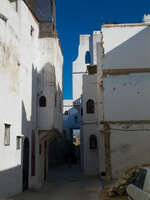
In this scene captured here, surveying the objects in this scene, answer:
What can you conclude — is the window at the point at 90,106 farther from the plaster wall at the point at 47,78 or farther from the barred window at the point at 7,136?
the barred window at the point at 7,136

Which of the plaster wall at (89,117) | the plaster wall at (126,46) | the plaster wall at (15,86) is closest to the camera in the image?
the plaster wall at (15,86)

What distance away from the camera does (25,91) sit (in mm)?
13547

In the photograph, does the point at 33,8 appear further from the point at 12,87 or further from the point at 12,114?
the point at 12,114

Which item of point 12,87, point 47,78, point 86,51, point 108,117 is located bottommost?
point 108,117

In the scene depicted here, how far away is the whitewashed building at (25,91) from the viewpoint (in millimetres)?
10727

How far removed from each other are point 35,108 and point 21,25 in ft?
16.2

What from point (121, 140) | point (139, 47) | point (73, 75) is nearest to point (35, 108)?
point (121, 140)

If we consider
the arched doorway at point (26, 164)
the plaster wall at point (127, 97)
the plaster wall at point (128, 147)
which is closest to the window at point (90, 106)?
the plaster wall at point (127, 97)

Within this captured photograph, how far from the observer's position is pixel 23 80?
13.3m

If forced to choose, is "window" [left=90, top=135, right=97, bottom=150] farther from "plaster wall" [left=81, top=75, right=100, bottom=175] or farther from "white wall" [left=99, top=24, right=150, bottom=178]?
"white wall" [left=99, top=24, right=150, bottom=178]

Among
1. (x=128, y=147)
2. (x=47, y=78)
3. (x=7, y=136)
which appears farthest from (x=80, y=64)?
(x=7, y=136)

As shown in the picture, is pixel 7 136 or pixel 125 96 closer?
pixel 7 136

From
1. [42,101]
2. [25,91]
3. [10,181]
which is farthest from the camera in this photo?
[42,101]

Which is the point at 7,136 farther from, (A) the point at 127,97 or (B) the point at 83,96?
(B) the point at 83,96
